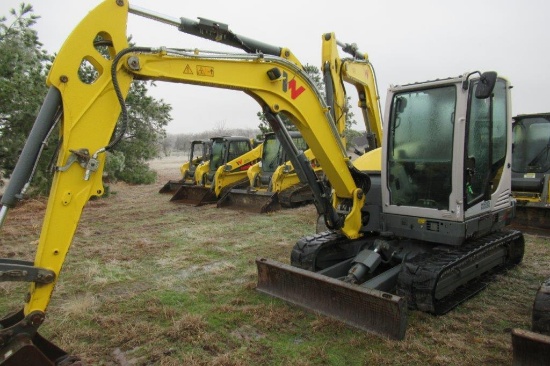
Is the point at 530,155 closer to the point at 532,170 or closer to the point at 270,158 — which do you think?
the point at 532,170

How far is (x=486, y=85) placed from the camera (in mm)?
3773

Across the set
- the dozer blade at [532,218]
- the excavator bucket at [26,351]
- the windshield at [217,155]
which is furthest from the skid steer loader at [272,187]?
the excavator bucket at [26,351]

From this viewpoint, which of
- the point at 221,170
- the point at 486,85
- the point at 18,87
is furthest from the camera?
the point at 221,170

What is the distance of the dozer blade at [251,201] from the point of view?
10.4 m

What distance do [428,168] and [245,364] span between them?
107 inches

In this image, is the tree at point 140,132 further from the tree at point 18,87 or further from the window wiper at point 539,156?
the window wiper at point 539,156

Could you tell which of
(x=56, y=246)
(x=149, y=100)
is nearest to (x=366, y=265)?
(x=56, y=246)

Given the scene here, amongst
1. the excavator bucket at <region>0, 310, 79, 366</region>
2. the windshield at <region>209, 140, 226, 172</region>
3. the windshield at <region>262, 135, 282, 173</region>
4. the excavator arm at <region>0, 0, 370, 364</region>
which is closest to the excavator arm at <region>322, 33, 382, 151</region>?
the excavator arm at <region>0, 0, 370, 364</region>

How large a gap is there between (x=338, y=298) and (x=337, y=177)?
142 cm

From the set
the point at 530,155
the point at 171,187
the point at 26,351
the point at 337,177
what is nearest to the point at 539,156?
the point at 530,155

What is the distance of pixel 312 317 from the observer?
4059mm

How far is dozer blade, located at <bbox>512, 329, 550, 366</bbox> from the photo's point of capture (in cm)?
283

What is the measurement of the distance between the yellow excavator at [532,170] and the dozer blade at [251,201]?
5.33 metres

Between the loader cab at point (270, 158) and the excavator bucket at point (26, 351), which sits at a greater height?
the loader cab at point (270, 158)
